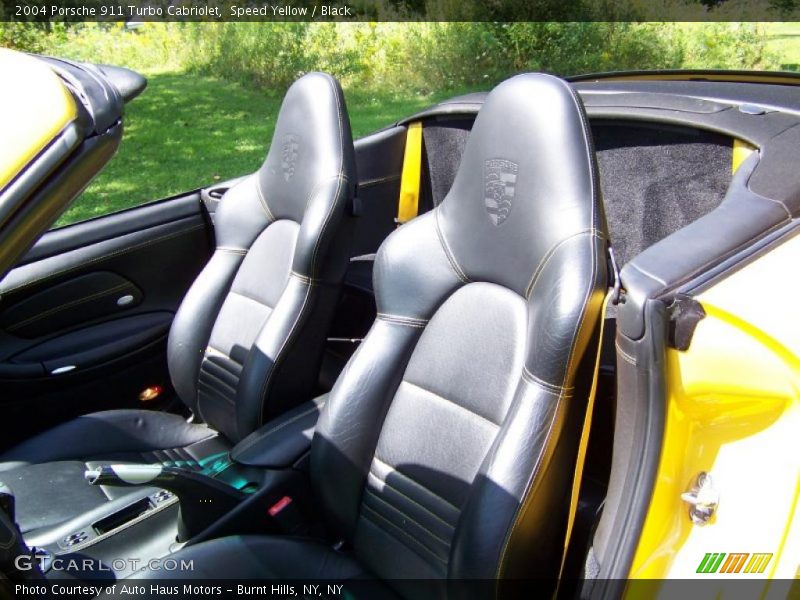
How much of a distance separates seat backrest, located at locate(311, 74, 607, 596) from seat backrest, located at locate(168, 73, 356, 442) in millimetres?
389

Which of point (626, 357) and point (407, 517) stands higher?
point (626, 357)

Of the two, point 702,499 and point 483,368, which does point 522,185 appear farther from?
point 702,499

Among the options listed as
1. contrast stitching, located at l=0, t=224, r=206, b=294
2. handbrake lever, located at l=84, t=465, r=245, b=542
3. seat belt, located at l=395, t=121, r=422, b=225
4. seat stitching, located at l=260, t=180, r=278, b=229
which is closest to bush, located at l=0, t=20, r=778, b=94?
contrast stitching, located at l=0, t=224, r=206, b=294

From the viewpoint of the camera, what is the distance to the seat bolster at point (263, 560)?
5.21 feet

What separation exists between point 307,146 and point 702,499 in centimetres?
155

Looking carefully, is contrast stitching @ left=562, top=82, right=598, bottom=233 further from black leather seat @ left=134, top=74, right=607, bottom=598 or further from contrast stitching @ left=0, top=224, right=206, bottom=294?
contrast stitching @ left=0, top=224, right=206, bottom=294

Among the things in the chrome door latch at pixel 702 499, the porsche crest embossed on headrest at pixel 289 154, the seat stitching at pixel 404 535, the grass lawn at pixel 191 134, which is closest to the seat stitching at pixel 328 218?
the porsche crest embossed on headrest at pixel 289 154

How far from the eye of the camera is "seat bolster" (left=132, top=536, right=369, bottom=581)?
159cm

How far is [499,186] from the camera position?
1517 millimetres

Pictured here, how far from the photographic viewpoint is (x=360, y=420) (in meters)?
1.71

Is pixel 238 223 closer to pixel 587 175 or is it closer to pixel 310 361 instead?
pixel 310 361

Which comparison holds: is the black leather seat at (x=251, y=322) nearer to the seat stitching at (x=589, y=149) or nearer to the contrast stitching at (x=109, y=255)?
the contrast stitching at (x=109, y=255)

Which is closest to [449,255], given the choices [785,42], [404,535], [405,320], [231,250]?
[405,320]

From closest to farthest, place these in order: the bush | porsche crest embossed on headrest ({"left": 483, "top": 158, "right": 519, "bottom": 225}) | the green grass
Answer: porsche crest embossed on headrest ({"left": 483, "top": 158, "right": 519, "bottom": 225}), the green grass, the bush
